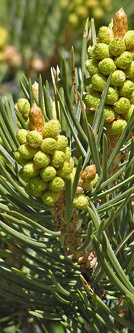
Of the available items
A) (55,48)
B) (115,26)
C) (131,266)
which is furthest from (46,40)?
(131,266)

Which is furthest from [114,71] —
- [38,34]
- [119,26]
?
[38,34]

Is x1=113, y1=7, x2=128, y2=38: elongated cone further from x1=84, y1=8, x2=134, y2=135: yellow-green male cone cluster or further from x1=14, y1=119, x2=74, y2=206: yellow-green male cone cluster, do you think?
x1=14, y1=119, x2=74, y2=206: yellow-green male cone cluster

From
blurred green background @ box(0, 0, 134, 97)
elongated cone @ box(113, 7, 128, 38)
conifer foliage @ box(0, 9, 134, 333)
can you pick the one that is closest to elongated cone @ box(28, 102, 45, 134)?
conifer foliage @ box(0, 9, 134, 333)

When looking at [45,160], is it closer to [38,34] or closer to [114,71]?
[114,71]

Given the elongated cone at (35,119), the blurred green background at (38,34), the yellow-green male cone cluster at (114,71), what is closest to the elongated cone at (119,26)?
the yellow-green male cone cluster at (114,71)

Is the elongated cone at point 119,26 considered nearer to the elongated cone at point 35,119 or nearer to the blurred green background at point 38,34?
the elongated cone at point 35,119
